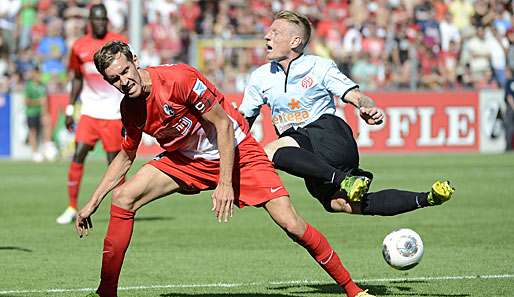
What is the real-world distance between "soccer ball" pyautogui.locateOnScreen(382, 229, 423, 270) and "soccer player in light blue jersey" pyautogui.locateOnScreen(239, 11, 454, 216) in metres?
0.27

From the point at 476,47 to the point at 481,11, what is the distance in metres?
2.11

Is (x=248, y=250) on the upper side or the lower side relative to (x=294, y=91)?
lower

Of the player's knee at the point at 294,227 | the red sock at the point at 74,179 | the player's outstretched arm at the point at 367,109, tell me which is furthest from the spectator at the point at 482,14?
the player's knee at the point at 294,227

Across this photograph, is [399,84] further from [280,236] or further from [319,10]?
[280,236]

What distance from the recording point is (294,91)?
9.26 meters

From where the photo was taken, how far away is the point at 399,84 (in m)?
27.3

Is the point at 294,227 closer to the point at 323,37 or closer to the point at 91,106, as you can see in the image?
the point at 91,106

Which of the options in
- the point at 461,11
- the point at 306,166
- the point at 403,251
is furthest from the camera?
the point at 461,11

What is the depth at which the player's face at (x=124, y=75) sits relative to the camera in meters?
7.50

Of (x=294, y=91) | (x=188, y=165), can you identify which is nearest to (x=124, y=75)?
(x=188, y=165)

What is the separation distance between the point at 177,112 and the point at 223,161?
1.50ft

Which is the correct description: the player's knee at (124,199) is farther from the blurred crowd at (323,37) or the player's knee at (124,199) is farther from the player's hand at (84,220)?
the blurred crowd at (323,37)

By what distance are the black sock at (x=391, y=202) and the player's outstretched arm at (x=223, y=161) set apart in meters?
Answer: 1.72

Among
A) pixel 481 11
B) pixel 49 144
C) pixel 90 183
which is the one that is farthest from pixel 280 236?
pixel 481 11
